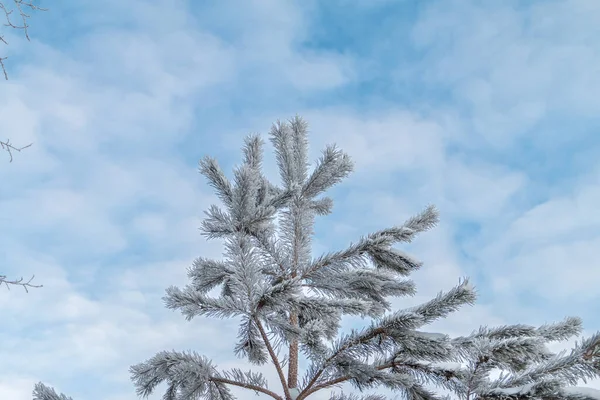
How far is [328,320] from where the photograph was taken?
2904 millimetres

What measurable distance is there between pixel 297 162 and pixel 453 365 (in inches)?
84.0

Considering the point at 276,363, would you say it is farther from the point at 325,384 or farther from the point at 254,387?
the point at 325,384

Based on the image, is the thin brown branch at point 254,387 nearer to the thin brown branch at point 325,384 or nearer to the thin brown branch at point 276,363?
the thin brown branch at point 276,363

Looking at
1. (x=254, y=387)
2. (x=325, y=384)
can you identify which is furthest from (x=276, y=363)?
(x=325, y=384)

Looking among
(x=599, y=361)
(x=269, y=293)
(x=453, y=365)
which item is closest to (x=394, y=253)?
(x=453, y=365)

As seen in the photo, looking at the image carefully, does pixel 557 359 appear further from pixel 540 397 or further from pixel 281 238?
pixel 281 238

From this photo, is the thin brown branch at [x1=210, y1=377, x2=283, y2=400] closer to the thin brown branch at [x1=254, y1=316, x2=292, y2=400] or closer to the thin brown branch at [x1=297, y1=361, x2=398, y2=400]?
the thin brown branch at [x1=254, y1=316, x2=292, y2=400]

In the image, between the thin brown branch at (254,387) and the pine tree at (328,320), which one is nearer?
the pine tree at (328,320)

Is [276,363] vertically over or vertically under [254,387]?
over

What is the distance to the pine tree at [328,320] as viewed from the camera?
2418mm

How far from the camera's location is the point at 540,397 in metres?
2.31

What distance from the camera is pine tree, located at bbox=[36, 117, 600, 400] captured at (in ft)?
7.93

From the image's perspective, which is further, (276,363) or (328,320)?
(276,363)

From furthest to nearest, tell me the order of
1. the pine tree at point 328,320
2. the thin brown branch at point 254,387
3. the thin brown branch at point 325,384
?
the thin brown branch at point 254,387, the thin brown branch at point 325,384, the pine tree at point 328,320
